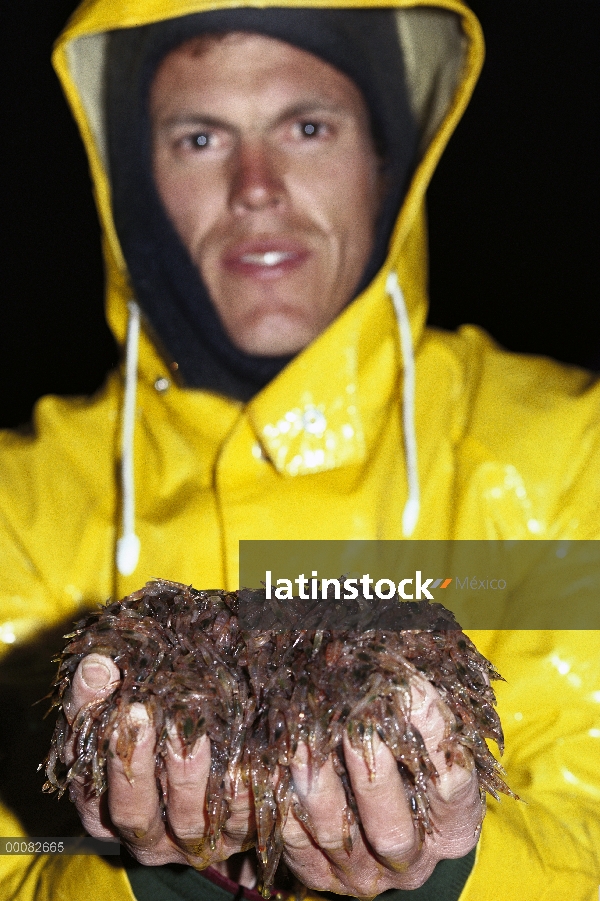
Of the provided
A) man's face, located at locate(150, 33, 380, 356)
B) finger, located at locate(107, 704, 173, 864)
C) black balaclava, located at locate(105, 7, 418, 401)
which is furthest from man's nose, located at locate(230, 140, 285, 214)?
finger, located at locate(107, 704, 173, 864)

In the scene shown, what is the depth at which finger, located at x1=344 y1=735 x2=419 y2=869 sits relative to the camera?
795 millimetres

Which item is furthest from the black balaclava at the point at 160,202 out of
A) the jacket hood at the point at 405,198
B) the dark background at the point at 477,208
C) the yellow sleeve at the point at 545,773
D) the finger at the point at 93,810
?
the dark background at the point at 477,208

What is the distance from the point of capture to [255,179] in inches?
53.1

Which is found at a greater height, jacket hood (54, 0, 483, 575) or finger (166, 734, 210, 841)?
jacket hood (54, 0, 483, 575)

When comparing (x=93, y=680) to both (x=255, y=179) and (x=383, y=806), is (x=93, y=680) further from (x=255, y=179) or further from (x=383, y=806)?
(x=255, y=179)

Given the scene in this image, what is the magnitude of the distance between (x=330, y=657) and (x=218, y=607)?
146 millimetres

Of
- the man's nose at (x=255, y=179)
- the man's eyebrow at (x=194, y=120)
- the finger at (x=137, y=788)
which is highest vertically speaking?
the man's eyebrow at (x=194, y=120)

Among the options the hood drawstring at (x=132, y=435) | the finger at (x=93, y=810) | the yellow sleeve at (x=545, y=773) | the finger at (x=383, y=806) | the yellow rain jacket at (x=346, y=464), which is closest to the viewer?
the finger at (x=383, y=806)

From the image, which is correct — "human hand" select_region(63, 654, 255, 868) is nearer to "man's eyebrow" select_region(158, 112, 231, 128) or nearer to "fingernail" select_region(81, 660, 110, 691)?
Result: "fingernail" select_region(81, 660, 110, 691)

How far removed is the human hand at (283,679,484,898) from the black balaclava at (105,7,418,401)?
2.48ft

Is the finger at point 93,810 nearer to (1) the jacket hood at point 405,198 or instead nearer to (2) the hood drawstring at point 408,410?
(1) the jacket hood at point 405,198

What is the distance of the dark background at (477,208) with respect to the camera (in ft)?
7.84

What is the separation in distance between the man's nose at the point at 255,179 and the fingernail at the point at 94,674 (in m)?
0.79

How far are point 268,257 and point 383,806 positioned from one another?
0.85 m
